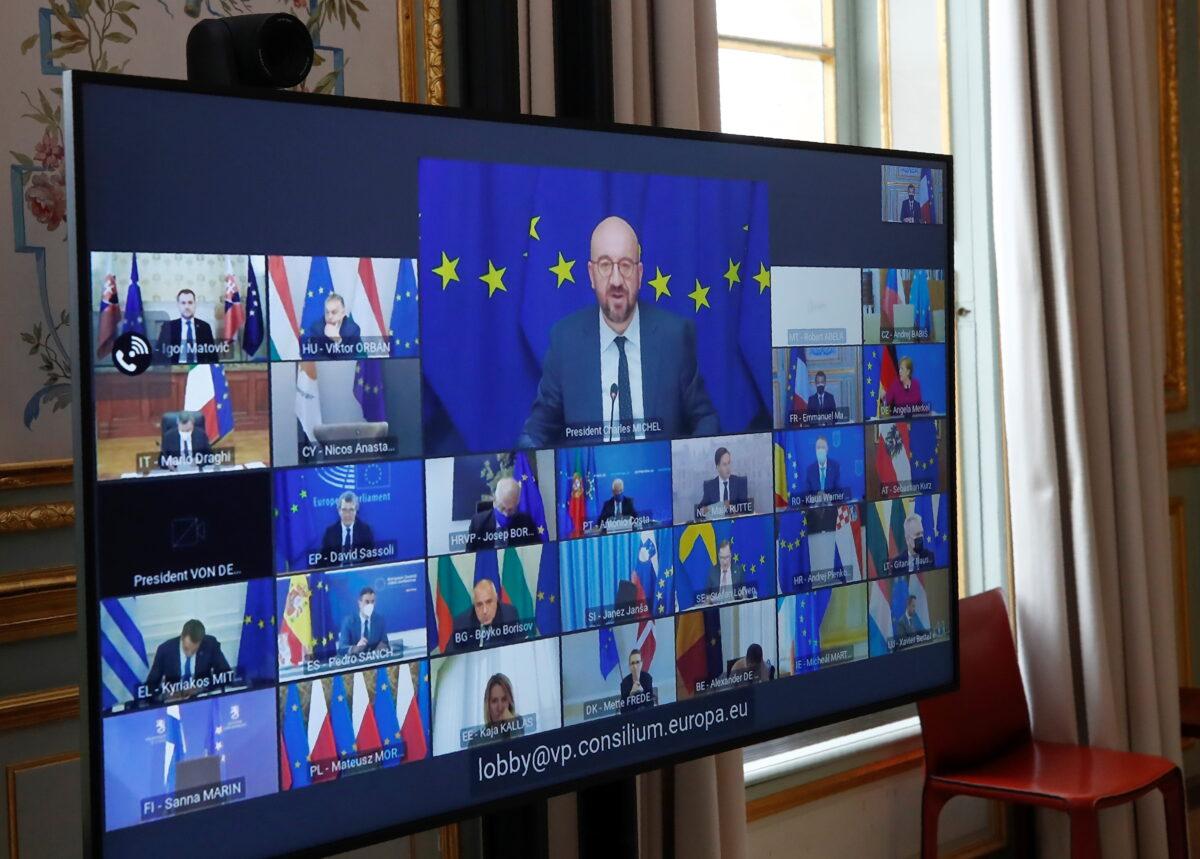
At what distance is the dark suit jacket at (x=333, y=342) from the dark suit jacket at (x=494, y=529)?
10.9 inches

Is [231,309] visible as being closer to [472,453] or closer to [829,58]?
[472,453]

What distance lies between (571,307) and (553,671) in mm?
507

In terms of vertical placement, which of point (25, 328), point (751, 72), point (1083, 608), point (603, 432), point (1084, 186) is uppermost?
point (751, 72)

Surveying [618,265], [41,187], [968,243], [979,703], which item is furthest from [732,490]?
[968,243]

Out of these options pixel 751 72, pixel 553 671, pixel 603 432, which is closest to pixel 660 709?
pixel 553 671

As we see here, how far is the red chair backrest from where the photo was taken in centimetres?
280

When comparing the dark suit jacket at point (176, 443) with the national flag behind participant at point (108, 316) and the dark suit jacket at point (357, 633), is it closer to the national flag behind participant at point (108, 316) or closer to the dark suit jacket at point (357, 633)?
the national flag behind participant at point (108, 316)

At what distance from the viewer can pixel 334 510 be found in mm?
1640

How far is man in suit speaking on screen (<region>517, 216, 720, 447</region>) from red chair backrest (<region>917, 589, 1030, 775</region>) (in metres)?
1.13

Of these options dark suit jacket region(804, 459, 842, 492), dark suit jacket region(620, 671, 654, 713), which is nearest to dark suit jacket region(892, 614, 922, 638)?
dark suit jacket region(804, 459, 842, 492)

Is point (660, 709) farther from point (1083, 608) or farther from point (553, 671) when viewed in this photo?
point (1083, 608)

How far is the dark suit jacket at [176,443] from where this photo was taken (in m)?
1.50

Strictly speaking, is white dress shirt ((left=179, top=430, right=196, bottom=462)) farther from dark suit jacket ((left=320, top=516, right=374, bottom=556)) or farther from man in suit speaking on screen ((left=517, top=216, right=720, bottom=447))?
man in suit speaking on screen ((left=517, top=216, right=720, bottom=447))

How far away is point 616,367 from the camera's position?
190 cm
